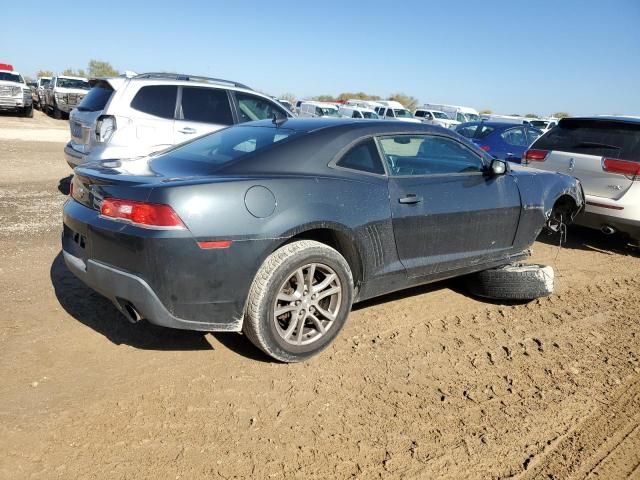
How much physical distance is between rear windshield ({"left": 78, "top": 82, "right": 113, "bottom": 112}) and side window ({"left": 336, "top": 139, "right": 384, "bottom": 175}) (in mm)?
4633

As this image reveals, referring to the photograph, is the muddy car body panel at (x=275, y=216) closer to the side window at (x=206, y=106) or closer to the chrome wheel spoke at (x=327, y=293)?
the chrome wheel spoke at (x=327, y=293)

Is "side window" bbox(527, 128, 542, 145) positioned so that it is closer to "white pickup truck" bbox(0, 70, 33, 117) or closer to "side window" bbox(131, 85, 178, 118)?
"side window" bbox(131, 85, 178, 118)

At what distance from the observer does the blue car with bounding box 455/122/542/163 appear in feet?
34.3

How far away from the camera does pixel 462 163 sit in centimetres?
A: 441

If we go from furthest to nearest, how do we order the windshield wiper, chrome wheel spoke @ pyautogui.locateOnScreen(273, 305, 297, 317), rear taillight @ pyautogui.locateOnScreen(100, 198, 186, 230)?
the windshield wiper
chrome wheel spoke @ pyautogui.locateOnScreen(273, 305, 297, 317)
rear taillight @ pyautogui.locateOnScreen(100, 198, 186, 230)

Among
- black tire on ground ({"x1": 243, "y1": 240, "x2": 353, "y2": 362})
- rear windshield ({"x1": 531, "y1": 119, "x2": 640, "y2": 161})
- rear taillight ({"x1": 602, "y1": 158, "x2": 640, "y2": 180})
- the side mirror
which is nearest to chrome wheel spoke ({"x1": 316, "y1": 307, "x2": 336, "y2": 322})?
black tire on ground ({"x1": 243, "y1": 240, "x2": 353, "y2": 362})

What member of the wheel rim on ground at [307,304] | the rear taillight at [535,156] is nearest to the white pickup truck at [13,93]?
the rear taillight at [535,156]

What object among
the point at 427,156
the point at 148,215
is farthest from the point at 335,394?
the point at 427,156

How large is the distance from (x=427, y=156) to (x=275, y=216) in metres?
1.68

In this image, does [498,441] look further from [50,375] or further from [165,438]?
[50,375]

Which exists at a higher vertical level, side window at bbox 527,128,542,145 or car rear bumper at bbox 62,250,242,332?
side window at bbox 527,128,542,145

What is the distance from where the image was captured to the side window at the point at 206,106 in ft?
23.7

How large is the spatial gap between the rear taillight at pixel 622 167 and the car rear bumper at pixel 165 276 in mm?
4972

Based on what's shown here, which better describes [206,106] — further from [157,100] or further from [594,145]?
[594,145]
